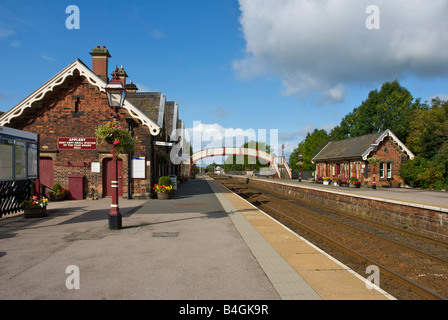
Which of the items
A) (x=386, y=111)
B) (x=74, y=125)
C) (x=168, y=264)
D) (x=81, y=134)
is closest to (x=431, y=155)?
(x=386, y=111)

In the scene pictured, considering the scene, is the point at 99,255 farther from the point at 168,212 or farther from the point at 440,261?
the point at 440,261

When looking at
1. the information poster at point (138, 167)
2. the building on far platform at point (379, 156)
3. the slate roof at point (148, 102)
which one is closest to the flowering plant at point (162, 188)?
the information poster at point (138, 167)

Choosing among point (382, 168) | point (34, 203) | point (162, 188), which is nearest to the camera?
point (34, 203)

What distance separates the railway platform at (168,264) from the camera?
15.0ft

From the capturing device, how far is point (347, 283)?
4984mm

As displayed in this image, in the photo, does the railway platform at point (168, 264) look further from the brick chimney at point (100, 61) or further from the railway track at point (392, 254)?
the brick chimney at point (100, 61)

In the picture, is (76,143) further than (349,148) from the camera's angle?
No

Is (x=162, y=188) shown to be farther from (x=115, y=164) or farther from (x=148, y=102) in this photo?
(x=115, y=164)

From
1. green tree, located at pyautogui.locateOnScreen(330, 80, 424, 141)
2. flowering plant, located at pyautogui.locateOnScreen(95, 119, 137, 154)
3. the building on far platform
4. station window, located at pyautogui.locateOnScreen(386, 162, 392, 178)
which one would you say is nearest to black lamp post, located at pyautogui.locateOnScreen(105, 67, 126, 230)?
flowering plant, located at pyautogui.locateOnScreen(95, 119, 137, 154)

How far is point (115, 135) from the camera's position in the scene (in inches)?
379

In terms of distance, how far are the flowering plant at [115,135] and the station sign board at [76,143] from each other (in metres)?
9.33

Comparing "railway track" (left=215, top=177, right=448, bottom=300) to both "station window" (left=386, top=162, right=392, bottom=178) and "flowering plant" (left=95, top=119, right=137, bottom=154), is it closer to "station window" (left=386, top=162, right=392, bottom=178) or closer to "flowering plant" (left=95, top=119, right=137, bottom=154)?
"flowering plant" (left=95, top=119, right=137, bottom=154)

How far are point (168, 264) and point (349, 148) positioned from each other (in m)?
38.3

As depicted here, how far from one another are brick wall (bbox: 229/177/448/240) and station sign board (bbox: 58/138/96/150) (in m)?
15.4
